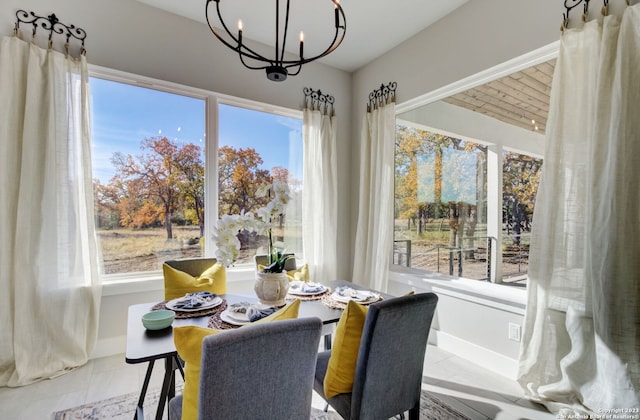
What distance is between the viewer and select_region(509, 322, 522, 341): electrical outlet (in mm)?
2336

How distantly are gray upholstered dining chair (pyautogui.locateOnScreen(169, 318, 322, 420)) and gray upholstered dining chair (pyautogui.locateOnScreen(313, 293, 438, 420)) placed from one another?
0.25 m

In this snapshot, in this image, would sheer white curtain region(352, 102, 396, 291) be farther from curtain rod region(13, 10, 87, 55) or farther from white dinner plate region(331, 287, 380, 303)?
curtain rod region(13, 10, 87, 55)

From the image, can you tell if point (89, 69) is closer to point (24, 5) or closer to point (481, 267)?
point (24, 5)

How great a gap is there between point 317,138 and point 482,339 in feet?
8.41

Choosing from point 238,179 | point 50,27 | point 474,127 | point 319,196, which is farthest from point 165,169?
point 474,127

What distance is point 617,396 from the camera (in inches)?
66.9

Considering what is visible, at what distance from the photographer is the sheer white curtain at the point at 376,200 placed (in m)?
3.39

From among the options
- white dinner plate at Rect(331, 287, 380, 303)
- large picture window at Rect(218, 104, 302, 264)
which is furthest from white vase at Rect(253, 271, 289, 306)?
large picture window at Rect(218, 104, 302, 264)

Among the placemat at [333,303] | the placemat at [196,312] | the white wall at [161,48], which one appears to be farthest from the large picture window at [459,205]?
the placemat at [196,312]

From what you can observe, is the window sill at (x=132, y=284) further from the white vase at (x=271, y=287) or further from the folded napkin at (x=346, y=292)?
the folded napkin at (x=346, y=292)

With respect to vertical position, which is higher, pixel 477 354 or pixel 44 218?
pixel 44 218

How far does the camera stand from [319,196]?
362cm

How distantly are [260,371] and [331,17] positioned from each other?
298cm

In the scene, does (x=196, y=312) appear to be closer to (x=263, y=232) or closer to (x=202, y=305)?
(x=202, y=305)
